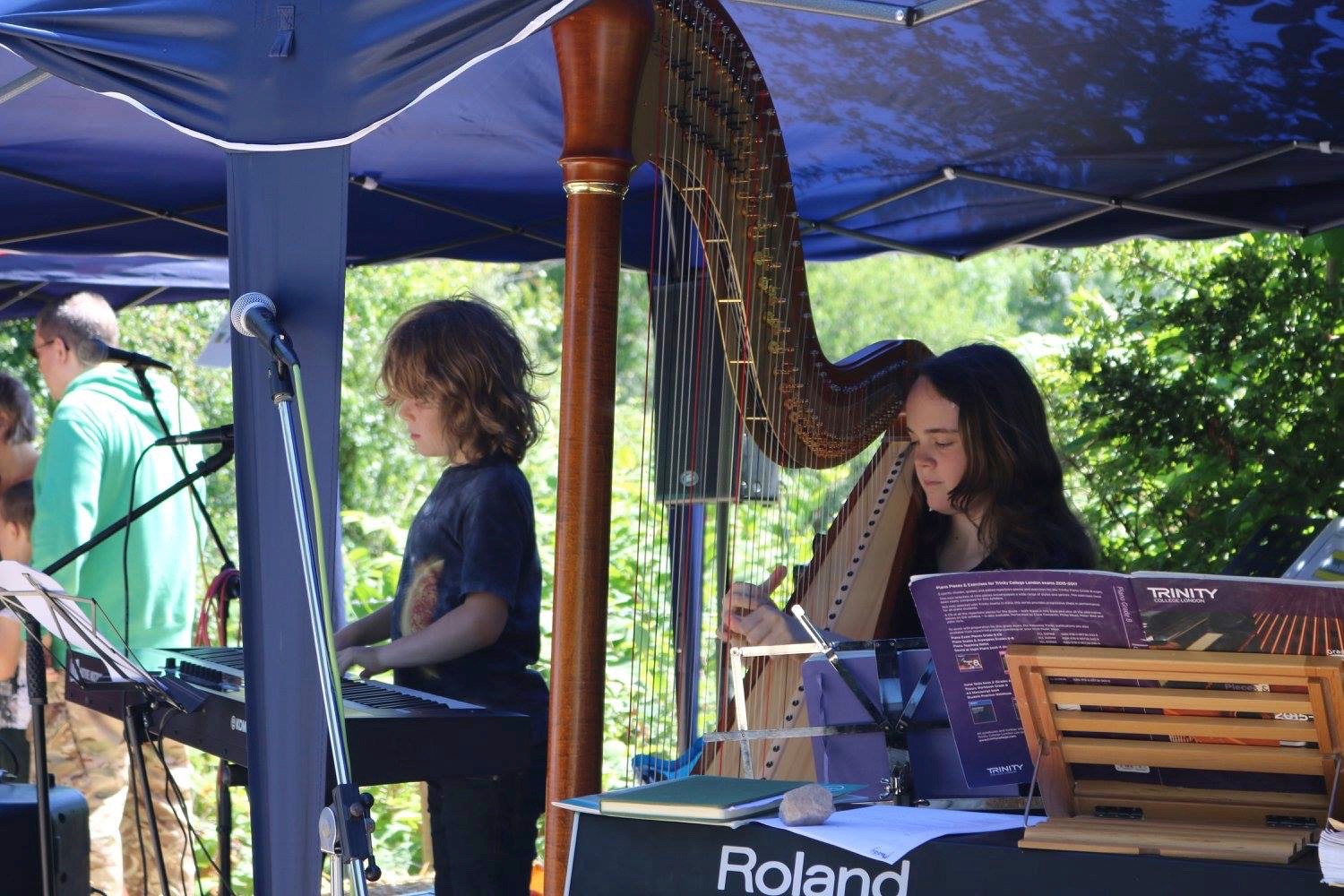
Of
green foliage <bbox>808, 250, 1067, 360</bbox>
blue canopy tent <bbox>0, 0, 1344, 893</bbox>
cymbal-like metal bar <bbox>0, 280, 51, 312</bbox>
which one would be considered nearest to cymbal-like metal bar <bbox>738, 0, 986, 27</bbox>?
blue canopy tent <bbox>0, 0, 1344, 893</bbox>

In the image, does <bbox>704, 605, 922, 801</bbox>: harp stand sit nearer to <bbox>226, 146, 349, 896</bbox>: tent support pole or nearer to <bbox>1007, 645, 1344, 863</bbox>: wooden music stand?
<bbox>1007, 645, 1344, 863</bbox>: wooden music stand

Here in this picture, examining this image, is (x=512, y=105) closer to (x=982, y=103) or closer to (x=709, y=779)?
(x=982, y=103)

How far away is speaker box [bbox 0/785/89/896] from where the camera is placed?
3191 mm

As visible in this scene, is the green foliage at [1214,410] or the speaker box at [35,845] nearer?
the speaker box at [35,845]

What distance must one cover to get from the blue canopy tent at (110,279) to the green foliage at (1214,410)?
3.67 meters

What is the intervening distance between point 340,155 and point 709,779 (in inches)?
44.3

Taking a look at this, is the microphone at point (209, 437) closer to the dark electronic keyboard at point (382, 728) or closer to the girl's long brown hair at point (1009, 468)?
the dark electronic keyboard at point (382, 728)

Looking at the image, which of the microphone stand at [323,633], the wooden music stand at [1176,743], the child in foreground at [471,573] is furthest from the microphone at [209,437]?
the wooden music stand at [1176,743]

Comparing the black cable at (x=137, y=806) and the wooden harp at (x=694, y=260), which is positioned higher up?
the wooden harp at (x=694, y=260)

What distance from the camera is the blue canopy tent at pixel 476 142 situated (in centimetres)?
232

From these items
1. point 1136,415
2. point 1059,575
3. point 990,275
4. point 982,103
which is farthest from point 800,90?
point 990,275

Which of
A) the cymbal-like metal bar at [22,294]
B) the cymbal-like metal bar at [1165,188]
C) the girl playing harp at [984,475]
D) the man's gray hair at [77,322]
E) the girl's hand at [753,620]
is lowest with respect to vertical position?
the girl's hand at [753,620]

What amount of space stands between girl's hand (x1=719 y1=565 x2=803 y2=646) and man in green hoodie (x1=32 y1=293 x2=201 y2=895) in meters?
2.20

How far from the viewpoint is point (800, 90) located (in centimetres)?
439
